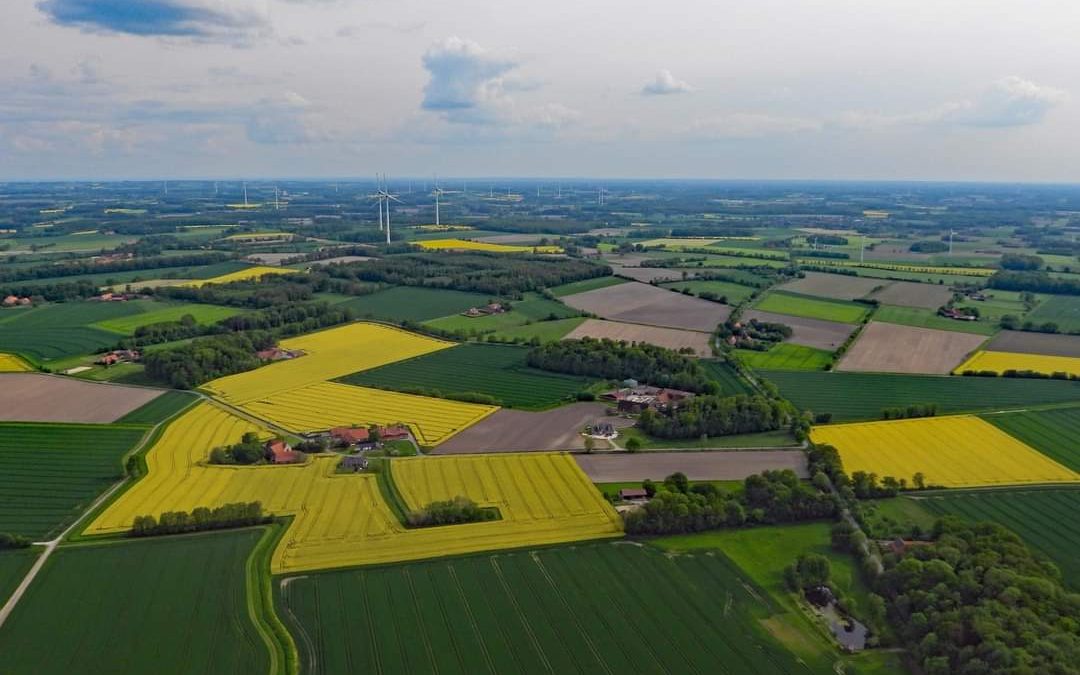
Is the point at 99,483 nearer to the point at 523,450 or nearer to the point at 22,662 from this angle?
the point at 22,662

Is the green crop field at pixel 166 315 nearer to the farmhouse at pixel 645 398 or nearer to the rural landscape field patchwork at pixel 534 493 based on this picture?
the rural landscape field patchwork at pixel 534 493

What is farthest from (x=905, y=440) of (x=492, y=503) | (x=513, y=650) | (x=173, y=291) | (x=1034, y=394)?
(x=173, y=291)

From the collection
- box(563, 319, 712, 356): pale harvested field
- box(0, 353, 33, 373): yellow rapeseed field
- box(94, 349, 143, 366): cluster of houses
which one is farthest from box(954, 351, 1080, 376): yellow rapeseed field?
box(0, 353, 33, 373): yellow rapeseed field

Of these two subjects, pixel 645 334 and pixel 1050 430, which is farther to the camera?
pixel 645 334

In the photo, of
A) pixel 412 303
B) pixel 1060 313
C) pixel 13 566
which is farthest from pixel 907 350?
pixel 13 566

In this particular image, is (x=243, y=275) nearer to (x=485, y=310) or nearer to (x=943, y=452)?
(x=485, y=310)

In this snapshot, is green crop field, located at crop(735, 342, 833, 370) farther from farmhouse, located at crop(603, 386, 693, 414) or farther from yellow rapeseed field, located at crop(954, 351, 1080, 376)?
farmhouse, located at crop(603, 386, 693, 414)

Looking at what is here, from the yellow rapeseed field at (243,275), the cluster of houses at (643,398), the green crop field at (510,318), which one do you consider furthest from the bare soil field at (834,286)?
the yellow rapeseed field at (243,275)
